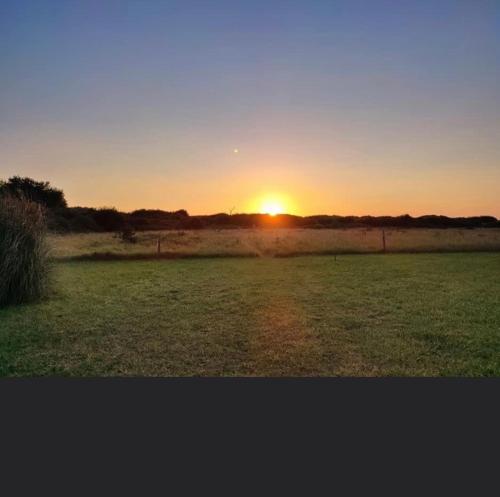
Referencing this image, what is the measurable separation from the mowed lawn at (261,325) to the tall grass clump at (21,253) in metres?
0.43

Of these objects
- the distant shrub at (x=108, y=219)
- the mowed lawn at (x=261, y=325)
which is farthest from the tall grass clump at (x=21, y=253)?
the distant shrub at (x=108, y=219)

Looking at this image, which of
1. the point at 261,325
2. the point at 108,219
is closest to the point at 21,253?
the point at 261,325

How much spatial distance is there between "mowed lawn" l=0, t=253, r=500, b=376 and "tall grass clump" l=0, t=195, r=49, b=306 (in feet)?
1.40

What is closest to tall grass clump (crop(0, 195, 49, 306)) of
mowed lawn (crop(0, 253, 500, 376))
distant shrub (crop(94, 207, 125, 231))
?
mowed lawn (crop(0, 253, 500, 376))

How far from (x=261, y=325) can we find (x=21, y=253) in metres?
4.19

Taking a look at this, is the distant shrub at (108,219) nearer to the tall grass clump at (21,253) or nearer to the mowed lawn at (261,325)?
the mowed lawn at (261,325)

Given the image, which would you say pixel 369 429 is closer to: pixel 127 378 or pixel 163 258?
pixel 127 378

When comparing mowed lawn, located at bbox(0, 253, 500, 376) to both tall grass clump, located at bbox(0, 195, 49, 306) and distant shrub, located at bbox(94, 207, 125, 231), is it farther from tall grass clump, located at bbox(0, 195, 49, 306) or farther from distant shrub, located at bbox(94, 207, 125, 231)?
distant shrub, located at bbox(94, 207, 125, 231)

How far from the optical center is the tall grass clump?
21.9ft

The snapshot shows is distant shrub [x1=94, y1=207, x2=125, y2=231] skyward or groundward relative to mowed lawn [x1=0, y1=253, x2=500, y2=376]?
skyward

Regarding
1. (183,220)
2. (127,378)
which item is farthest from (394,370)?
(183,220)

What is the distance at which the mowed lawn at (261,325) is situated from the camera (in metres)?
3.71

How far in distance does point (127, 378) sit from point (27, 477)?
54.6 inches

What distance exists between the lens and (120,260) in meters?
13.7
